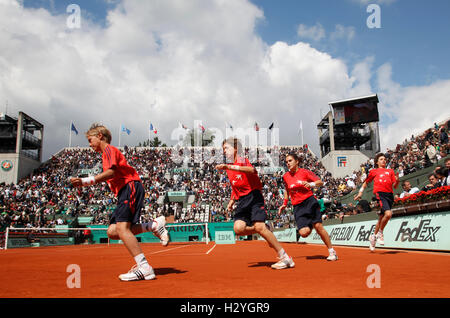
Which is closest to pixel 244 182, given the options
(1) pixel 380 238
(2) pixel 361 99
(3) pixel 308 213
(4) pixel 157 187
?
(3) pixel 308 213

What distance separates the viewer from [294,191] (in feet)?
21.8

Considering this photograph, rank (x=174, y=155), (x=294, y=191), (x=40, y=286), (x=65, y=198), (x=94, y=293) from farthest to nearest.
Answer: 1. (x=174, y=155)
2. (x=65, y=198)
3. (x=294, y=191)
4. (x=40, y=286)
5. (x=94, y=293)

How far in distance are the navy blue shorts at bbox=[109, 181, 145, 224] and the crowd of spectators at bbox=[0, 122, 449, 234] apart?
682 inches

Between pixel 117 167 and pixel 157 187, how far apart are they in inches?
1350

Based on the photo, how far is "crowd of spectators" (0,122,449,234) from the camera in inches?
1105

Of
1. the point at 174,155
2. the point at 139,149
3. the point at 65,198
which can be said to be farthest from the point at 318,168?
the point at 65,198

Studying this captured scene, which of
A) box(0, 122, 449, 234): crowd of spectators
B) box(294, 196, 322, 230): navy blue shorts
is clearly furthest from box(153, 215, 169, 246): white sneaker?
box(0, 122, 449, 234): crowd of spectators

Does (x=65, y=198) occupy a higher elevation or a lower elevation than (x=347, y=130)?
lower

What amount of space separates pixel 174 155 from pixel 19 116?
20.9 meters

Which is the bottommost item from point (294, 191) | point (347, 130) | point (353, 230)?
point (353, 230)

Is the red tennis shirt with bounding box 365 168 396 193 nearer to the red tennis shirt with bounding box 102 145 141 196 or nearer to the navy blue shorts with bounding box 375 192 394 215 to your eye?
the navy blue shorts with bounding box 375 192 394 215

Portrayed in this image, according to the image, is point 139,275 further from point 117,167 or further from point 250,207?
point 250,207

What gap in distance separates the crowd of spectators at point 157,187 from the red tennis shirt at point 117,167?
1737cm
